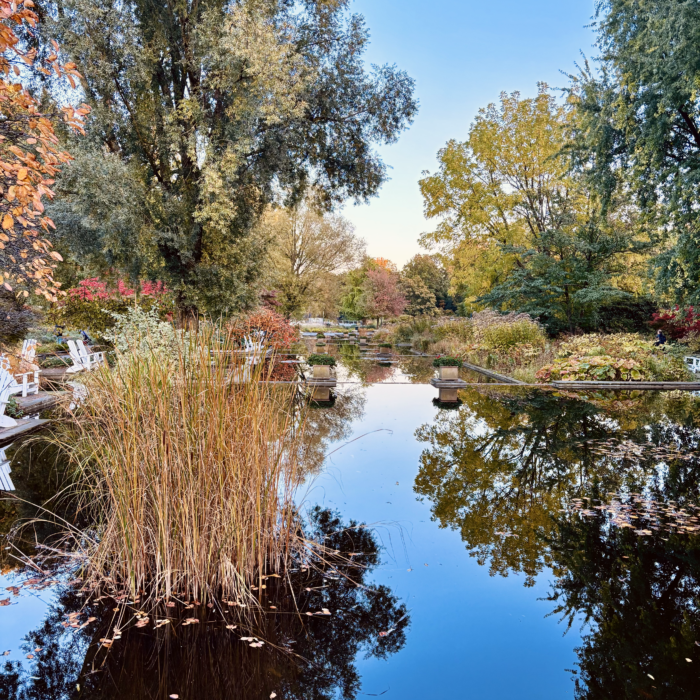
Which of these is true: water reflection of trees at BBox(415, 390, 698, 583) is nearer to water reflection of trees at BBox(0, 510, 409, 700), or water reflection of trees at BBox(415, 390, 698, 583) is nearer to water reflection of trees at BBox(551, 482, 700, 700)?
water reflection of trees at BBox(551, 482, 700, 700)

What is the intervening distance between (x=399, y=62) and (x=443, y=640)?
42.5ft

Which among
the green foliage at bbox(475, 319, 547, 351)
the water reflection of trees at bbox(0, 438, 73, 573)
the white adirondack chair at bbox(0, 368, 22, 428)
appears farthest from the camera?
the green foliage at bbox(475, 319, 547, 351)

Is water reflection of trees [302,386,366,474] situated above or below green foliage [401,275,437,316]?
below

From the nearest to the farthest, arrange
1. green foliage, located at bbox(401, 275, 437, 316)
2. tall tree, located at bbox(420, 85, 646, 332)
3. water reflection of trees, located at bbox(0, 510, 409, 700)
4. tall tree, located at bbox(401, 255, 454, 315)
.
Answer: water reflection of trees, located at bbox(0, 510, 409, 700) → tall tree, located at bbox(420, 85, 646, 332) → green foliage, located at bbox(401, 275, 437, 316) → tall tree, located at bbox(401, 255, 454, 315)

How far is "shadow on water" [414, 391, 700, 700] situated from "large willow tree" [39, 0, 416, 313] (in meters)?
6.41

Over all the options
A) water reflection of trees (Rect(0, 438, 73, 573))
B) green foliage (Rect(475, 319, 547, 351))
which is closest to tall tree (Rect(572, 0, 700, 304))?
green foliage (Rect(475, 319, 547, 351))

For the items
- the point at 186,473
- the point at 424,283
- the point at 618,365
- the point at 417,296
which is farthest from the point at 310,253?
the point at 186,473

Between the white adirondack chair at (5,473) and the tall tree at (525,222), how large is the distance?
15.8 meters

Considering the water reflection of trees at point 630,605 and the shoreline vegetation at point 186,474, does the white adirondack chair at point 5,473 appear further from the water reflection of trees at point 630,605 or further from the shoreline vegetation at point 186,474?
the water reflection of trees at point 630,605

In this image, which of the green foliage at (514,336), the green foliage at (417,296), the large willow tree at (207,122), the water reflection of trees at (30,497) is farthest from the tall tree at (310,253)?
the water reflection of trees at (30,497)

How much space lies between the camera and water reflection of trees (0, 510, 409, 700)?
2225 mm

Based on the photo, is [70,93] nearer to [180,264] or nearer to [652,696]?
[180,264]

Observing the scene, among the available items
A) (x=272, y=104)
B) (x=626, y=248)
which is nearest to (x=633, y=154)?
(x=272, y=104)

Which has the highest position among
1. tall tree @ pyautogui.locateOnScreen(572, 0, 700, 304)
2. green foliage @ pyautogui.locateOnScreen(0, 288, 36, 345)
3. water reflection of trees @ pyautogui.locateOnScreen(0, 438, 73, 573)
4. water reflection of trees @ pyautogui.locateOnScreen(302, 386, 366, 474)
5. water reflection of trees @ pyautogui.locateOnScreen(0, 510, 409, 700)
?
tall tree @ pyautogui.locateOnScreen(572, 0, 700, 304)
